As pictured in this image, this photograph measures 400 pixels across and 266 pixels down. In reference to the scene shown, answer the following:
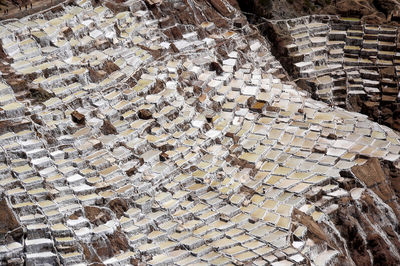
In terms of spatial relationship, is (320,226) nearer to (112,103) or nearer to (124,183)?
(124,183)

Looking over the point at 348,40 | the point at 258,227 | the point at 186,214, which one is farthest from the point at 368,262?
the point at 348,40

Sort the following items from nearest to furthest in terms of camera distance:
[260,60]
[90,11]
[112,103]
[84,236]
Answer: [84,236]
[112,103]
[90,11]
[260,60]

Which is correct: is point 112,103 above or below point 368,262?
above

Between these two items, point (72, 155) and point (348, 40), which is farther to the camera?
point (348, 40)

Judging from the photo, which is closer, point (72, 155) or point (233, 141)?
point (72, 155)

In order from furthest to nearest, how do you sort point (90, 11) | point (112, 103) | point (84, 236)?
point (90, 11)
point (112, 103)
point (84, 236)

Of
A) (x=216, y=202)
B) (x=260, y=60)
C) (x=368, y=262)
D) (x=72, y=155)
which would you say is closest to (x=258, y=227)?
(x=216, y=202)

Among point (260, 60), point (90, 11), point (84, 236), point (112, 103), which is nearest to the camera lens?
point (84, 236)

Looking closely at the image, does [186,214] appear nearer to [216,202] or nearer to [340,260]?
[216,202]

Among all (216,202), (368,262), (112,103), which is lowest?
(368,262)
